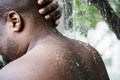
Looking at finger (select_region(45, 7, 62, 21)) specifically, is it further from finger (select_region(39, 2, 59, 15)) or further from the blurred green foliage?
the blurred green foliage

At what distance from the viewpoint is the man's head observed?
244 cm

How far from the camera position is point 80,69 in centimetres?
241

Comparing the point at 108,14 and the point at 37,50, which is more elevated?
the point at 37,50

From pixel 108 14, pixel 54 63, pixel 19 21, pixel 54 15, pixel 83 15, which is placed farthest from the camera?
pixel 83 15

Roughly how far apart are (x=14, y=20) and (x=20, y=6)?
3.4 inches

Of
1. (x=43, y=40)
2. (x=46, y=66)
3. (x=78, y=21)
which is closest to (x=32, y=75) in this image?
(x=46, y=66)

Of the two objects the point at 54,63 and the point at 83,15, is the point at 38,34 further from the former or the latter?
the point at 83,15

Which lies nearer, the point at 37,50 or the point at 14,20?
the point at 37,50

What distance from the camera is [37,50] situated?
233cm

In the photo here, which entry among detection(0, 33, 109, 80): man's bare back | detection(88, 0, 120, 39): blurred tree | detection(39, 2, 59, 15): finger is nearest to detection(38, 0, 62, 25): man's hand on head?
detection(39, 2, 59, 15): finger

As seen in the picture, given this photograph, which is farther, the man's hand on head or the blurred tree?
the blurred tree

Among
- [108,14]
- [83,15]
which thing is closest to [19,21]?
[108,14]

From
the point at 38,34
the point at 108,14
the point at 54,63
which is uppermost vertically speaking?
the point at 38,34

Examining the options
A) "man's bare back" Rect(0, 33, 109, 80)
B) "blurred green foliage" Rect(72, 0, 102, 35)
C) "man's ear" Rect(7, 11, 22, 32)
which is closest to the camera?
"man's bare back" Rect(0, 33, 109, 80)
